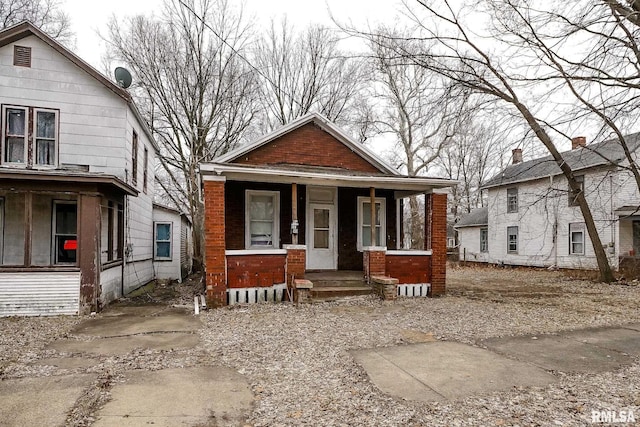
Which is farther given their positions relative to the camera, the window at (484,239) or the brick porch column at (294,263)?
the window at (484,239)

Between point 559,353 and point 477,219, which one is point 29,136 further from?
point 477,219

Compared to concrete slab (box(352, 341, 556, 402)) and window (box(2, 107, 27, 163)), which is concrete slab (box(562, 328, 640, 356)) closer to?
concrete slab (box(352, 341, 556, 402))

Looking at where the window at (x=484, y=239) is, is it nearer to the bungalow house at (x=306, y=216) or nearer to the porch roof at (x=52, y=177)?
the bungalow house at (x=306, y=216)

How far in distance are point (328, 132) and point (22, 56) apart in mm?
8038

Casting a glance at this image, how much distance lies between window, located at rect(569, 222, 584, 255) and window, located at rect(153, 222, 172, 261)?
17590 millimetres

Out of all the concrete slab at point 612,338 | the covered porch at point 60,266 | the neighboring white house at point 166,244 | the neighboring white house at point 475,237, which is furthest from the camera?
the neighboring white house at point 475,237

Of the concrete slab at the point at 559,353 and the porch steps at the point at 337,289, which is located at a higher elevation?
the porch steps at the point at 337,289

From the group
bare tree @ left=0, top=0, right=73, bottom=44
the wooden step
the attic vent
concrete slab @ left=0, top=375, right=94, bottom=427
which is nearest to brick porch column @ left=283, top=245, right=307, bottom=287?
the wooden step

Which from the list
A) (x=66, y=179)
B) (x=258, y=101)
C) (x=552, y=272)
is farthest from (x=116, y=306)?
(x=552, y=272)

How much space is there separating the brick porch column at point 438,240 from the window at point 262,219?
13.6 ft

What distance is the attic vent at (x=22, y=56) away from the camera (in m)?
9.04

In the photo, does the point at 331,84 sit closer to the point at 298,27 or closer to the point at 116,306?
the point at 298,27

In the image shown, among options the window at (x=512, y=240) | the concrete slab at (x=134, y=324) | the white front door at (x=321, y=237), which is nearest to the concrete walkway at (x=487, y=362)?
the concrete slab at (x=134, y=324)

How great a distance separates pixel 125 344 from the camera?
5.46 m
